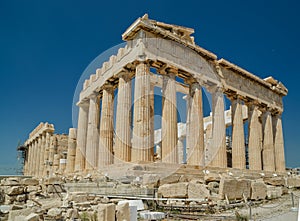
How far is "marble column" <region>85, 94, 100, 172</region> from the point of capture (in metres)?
23.6

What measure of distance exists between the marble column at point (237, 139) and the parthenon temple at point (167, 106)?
8 centimetres

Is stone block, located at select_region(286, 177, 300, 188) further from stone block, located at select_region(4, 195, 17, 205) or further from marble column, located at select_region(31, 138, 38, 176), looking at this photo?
marble column, located at select_region(31, 138, 38, 176)

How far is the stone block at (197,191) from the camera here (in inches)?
386

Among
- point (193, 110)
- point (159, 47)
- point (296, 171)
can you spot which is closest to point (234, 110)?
point (193, 110)

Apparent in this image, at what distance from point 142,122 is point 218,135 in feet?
24.7

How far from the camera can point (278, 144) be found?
95.7 ft

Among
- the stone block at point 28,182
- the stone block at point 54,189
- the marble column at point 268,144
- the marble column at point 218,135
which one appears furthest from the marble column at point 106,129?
the marble column at point 268,144

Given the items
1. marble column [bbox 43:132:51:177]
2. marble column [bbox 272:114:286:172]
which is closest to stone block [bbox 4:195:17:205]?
marble column [bbox 43:132:51:177]

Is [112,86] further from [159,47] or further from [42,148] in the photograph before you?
[42,148]

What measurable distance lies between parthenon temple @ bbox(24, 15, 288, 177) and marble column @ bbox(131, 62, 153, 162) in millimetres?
58

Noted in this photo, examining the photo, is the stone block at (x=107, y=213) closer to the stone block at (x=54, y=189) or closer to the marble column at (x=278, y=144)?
the stone block at (x=54, y=189)

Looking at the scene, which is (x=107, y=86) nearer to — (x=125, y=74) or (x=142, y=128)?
(x=125, y=74)

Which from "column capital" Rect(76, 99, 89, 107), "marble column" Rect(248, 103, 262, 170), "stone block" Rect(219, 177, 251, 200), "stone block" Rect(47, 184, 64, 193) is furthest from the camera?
"column capital" Rect(76, 99, 89, 107)

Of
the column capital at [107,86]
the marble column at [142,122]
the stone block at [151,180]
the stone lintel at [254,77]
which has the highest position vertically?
the stone lintel at [254,77]
